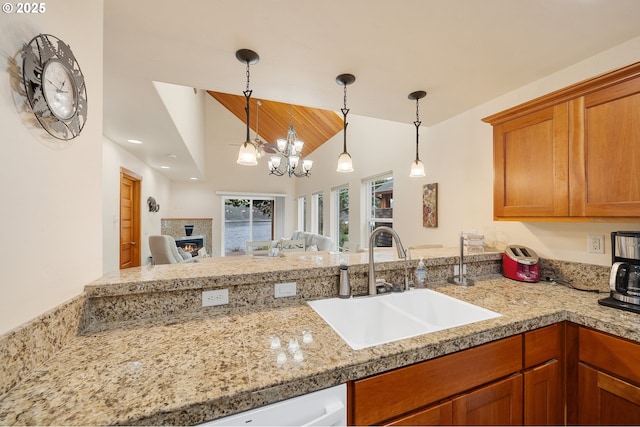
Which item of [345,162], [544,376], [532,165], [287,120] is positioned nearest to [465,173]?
[532,165]

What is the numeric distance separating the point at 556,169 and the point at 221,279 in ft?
6.16

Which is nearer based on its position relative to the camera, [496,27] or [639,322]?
[639,322]

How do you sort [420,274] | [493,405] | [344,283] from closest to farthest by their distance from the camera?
[493,405] < [344,283] < [420,274]

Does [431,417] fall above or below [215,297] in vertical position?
below

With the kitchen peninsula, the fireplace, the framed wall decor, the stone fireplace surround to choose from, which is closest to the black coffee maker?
the kitchen peninsula

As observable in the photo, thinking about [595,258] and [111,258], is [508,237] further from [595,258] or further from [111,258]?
[111,258]

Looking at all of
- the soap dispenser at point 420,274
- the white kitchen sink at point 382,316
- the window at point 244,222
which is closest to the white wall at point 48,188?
the white kitchen sink at point 382,316

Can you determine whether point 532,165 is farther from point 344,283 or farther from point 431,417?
point 431,417

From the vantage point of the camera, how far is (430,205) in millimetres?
2611

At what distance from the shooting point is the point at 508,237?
194 centimetres

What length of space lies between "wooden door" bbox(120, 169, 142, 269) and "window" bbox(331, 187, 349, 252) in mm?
3612

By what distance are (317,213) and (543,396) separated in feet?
18.9

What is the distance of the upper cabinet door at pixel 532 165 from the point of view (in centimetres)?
136

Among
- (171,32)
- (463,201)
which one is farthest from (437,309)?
(171,32)
